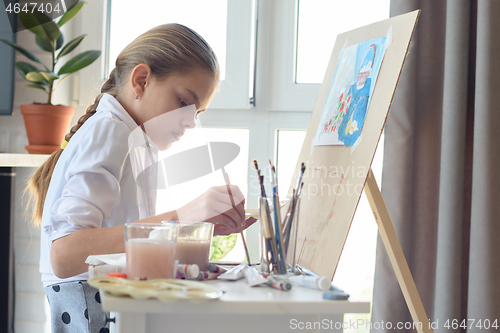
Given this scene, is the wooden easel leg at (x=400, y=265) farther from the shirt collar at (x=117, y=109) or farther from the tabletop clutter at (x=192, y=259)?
the shirt collar at (x=117, y=109)

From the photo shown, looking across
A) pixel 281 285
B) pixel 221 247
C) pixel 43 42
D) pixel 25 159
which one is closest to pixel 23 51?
pixel 43 42

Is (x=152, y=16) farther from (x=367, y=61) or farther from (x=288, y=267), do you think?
(x=288, y=267)

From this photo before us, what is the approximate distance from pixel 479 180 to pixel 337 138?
494 mm

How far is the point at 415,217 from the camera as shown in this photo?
1320 millimetres

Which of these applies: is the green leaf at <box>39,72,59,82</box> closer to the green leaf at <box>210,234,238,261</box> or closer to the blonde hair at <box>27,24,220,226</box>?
the blonde hair at <box>27,24,220,226</box>

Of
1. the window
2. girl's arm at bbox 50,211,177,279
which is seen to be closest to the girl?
girl's arm at bbox 50,211,177,279

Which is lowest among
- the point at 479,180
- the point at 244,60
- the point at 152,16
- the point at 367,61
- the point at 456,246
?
the point at 456,246

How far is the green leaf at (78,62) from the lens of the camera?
1.45 metres

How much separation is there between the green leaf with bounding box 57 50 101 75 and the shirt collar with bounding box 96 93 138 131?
535mm

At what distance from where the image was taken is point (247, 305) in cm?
55

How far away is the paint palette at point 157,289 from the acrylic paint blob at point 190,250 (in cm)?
10

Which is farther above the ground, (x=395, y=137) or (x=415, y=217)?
(x=395, y=137)

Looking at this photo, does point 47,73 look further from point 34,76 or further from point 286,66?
point 286,66

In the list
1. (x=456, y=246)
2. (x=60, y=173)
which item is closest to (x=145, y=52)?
(x=60, y=173)
